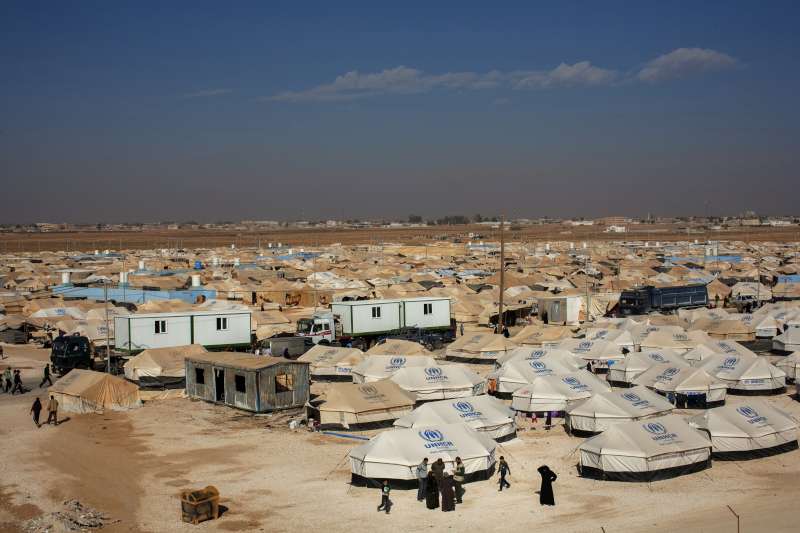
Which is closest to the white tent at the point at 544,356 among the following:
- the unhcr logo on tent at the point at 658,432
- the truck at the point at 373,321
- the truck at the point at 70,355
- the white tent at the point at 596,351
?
the white tent at the point at 596,351

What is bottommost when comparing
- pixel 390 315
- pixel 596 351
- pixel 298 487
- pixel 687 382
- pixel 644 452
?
pixel 298 487

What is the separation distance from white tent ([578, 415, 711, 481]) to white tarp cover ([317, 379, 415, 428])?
6242mm

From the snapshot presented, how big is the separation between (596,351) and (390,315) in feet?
32.8

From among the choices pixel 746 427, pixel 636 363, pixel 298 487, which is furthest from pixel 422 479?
pixel 636 363

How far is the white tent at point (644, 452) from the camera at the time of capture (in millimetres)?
18172

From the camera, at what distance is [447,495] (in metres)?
16.5

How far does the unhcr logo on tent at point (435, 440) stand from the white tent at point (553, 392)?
21.7 feet

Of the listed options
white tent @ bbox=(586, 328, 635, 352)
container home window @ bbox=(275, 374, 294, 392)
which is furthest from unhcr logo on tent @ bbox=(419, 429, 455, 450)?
white tent @ bbox=(586, 328, 635, 352)

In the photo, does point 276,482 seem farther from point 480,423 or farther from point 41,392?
point 41,392

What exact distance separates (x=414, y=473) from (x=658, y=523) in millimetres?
4958

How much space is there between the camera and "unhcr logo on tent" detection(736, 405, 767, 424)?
20.3m

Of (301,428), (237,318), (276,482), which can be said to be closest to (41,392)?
(237,318)

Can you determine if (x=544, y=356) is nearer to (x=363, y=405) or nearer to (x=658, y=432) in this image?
(x=363, y=405)

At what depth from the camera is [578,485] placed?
18.1 m
